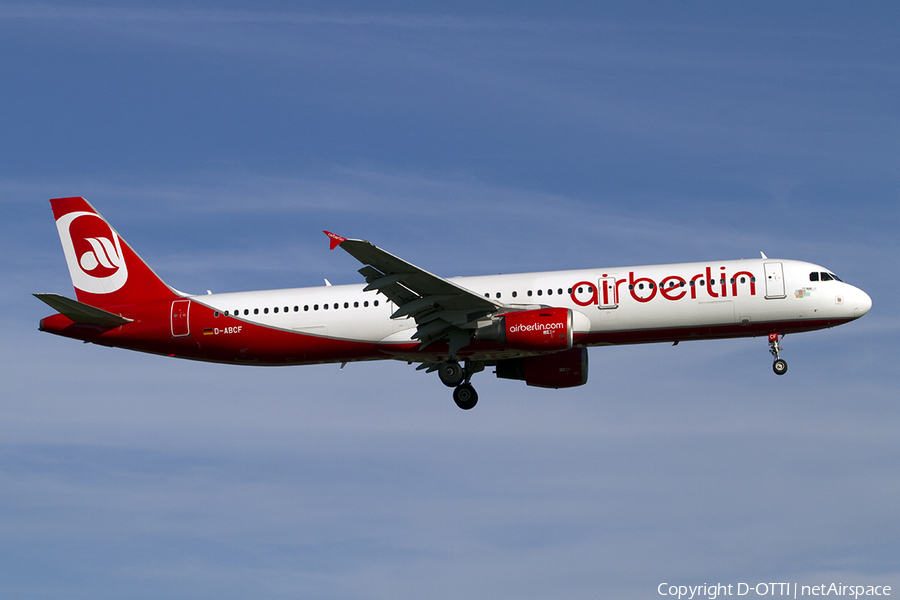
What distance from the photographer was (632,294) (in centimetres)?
3969

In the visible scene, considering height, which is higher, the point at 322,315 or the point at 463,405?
the point at 322,315

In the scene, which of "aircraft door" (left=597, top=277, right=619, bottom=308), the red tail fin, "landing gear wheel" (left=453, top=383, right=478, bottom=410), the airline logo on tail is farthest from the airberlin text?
the airline logo on tail

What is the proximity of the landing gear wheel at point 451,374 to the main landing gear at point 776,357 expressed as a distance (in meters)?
12.1

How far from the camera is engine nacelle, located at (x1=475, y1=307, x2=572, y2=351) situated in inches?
1527

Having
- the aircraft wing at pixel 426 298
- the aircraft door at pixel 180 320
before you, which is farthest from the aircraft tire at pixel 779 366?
the aircraft door at pixel 180 320

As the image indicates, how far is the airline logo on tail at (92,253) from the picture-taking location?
45219mm

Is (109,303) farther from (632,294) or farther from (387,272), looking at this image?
(632,294)

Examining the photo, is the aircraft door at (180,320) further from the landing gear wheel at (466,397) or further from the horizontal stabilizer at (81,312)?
the landing gear wheel at (466,397)

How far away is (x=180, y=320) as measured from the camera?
4341 centimetres

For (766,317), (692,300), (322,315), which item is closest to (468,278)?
(322,315)

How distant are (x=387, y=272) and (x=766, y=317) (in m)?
14.4

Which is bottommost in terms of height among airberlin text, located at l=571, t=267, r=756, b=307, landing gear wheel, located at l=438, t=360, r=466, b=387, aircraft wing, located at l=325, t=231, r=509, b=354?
landing gear wheel, located at l=438, t=360, r=466, b=387

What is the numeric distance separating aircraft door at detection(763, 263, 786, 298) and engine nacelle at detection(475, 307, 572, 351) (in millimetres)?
7637

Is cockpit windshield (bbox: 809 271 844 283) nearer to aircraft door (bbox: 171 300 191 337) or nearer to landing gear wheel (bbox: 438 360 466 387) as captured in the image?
landing gear wheel (bbox: 438 360 466 387)
